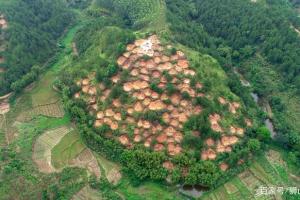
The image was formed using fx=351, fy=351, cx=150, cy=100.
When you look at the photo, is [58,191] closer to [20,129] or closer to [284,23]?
[20,129]

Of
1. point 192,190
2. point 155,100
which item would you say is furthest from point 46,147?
point 192,190

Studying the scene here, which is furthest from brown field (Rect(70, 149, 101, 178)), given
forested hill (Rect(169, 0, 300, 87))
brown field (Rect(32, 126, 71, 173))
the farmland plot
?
forested hill (Rect(169, 0, 300, 87))

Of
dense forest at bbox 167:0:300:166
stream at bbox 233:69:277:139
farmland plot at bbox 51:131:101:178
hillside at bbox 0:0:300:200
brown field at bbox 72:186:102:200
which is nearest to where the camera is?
brown field at bbox 72:186:102:200

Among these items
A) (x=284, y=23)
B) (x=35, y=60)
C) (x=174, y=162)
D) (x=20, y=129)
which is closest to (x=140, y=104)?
(x=174, y=162)

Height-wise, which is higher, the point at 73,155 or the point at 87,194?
the point at 73,155

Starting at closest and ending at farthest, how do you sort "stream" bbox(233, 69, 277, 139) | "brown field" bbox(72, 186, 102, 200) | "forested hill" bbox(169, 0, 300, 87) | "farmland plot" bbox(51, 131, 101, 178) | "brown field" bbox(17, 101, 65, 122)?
1. "brown field" bbox(72, 186, 102, 200)
2. "farmland plot" bbox(51, 131, 101, 178)
3. "stream" bbox(233, 69, 277, 139)
4. "brown field" bbox(17, 101, 65, 122)
5. "forested hill" bbox(169, 0, 300, 87)

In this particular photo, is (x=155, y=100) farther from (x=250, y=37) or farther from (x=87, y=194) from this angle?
(x=250, y=37)

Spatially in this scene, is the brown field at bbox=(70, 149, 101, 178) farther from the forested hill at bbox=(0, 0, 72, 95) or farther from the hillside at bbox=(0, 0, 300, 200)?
the forested hill at bbox=(0, 0, 72, 95)

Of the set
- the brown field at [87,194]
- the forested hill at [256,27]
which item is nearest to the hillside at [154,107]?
the brown field at [87,194]

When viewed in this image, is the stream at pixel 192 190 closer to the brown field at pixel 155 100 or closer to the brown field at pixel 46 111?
the brown field at pixel 155 100
